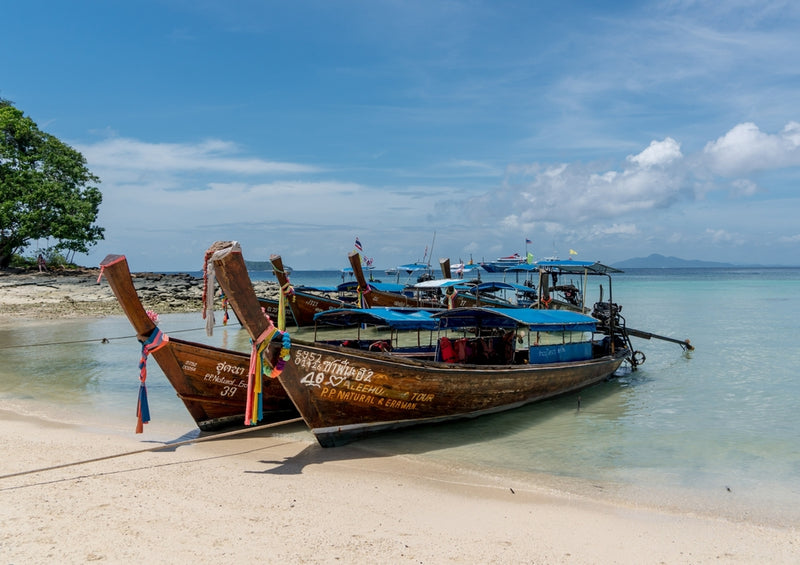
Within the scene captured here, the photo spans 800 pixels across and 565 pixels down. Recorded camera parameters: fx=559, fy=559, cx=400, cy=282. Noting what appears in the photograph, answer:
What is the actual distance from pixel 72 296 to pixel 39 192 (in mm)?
7062

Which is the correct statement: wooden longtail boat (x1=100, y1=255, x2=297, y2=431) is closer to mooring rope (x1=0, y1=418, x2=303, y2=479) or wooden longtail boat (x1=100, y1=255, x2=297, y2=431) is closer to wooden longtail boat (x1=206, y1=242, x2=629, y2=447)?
mooring rope (x1=0, y1=418, x2=303, y2=479)

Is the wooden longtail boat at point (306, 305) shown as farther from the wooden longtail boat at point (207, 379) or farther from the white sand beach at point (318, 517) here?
the white sand beach at point (318, 517)

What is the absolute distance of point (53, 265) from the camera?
4331 centimetres

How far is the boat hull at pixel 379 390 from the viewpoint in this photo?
28.4ft

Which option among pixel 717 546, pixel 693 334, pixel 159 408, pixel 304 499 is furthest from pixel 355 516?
pixel 693 334

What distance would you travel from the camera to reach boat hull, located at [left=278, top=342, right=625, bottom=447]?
28.4ft

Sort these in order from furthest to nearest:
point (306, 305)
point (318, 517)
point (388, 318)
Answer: point (306, 305), point (388, 318), point (318, 517)

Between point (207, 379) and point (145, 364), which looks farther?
point (207, 379)

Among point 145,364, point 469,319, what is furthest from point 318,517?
point 469,319

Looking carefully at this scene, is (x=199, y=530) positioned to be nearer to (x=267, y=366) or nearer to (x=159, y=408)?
(x=267, y=366)

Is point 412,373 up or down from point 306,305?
down

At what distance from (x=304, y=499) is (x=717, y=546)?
476cm

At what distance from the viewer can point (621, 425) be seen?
1164 centimetres

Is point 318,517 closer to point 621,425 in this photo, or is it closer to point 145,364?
point 145,364
